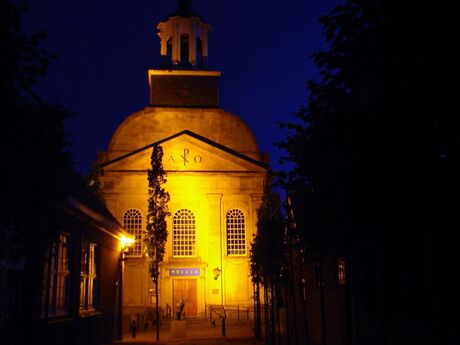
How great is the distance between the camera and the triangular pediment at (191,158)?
39156 mm

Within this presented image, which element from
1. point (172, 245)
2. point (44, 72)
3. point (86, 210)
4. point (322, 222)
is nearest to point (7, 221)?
point (44, 72)

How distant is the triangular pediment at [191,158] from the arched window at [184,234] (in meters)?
3.31

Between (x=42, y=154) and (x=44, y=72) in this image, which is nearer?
(x=44, y=72)

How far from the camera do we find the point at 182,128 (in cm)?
4325

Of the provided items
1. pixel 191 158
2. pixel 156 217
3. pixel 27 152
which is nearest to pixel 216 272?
pixel 191 158

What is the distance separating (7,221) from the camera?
6805mm

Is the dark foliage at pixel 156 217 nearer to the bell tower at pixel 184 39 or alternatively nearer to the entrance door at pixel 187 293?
the entrance door at pixel 187 293

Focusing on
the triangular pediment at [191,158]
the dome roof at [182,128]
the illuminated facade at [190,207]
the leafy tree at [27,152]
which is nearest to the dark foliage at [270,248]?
the leafy tree at [27,152]

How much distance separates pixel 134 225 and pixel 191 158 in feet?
20.3

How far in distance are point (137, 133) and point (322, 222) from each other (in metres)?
35.3

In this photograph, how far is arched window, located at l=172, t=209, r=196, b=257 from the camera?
3869 centimetres

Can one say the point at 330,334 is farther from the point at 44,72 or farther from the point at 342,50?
the point at 44,72

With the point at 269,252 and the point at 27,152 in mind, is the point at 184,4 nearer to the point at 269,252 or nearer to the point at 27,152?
the point at 269,252

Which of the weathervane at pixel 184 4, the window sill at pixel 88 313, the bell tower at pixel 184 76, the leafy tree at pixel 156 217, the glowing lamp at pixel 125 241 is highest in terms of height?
the weathervane at pixel 184 4
